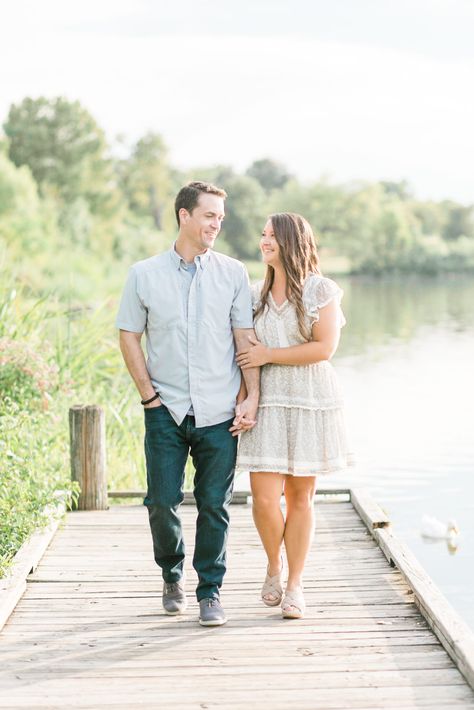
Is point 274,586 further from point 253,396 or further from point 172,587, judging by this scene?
point 253,396

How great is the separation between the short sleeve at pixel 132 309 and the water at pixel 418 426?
362 cm

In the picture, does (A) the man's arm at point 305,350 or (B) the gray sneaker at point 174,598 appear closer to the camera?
(A) the man's arm at point 305,350

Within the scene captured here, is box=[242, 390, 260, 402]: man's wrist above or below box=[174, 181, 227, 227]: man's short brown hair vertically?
below

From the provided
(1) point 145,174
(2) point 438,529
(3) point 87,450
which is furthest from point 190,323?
(1) point 145,174

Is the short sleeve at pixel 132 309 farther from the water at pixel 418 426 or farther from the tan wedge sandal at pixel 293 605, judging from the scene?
the water at pixel 418 426

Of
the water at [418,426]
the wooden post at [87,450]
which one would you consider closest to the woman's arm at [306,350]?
the wooden post at [87,450]

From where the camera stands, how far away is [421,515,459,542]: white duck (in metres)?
9.05

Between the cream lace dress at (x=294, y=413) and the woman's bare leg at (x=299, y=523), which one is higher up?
the cream lace dress at (x=294, y=413)

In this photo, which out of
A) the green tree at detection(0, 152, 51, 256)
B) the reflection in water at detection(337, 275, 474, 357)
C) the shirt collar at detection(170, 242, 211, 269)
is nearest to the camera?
the shirt collar at detection(170, 242, 211, 269)

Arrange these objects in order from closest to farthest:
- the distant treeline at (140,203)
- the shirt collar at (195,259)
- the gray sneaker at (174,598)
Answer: the shirt collar at (195,259) < the gray sneaker at (174,598) < the distant treeline at (140,203)

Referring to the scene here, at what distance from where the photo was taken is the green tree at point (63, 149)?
1891 inches

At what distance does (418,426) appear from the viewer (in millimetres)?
14641

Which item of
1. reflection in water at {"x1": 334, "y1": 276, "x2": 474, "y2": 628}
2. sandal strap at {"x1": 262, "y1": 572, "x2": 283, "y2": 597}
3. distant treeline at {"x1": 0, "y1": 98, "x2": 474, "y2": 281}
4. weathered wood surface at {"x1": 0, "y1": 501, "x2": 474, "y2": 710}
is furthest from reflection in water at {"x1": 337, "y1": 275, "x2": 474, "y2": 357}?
sandal strap at {"x1": 262, "y1": 572, "x2": 283, "y2": 597}

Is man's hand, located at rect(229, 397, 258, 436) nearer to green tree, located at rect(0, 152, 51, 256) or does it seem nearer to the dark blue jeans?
the dark blue jeans
